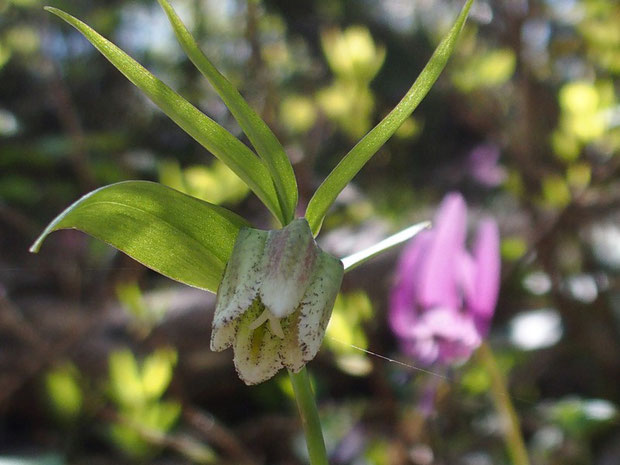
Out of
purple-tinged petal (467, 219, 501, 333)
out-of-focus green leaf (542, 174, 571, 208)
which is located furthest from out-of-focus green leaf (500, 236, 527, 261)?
purple-tinged petal (467, 219, 501, 333)

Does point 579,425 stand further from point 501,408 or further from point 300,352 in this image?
point 300,352

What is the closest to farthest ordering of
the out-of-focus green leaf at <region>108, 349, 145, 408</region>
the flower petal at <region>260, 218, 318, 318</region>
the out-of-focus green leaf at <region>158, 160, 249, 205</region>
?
1. the flower petal at <region>260, 218, 318, 318</region>
2. the out-of-focus green leaf at <region>108, 349, 145, 408</region>
3. the out-of-focus green leaf at <region>158, 160, 249, 205</region>

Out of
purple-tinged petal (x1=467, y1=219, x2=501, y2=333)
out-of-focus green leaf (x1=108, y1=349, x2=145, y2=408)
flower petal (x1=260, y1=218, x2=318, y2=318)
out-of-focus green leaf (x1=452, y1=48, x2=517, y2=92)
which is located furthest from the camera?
out-of-focus green leaf (x1=452, y1=48, x2=517, y2=92)

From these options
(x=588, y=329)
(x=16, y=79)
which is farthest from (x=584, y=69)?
(x=16, y=79)

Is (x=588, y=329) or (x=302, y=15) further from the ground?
(x=302, y=15)

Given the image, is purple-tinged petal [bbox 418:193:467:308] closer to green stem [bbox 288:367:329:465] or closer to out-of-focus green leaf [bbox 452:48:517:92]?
green stem [bbox 288:367:329:465]

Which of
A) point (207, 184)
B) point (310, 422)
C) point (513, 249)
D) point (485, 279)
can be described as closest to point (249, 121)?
point (310, 422)
